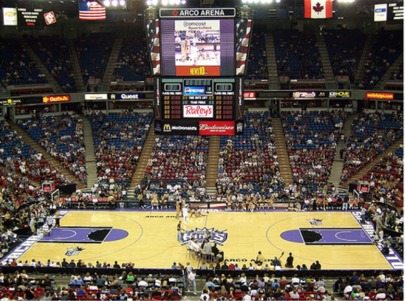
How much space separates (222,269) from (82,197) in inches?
668

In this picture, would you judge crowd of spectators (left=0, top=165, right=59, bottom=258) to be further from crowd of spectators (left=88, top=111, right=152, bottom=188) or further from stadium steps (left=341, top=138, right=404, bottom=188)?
stadium steps (left=341, top=138, right=404, bottom=188)

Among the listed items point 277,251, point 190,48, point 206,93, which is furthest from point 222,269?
point 190,48

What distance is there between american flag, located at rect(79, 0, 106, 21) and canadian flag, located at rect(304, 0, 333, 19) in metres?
14.5

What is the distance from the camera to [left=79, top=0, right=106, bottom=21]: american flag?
135 feet

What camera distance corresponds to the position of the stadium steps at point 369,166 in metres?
Result: 42.5

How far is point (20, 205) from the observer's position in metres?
38.1

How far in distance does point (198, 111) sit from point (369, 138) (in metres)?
22.0

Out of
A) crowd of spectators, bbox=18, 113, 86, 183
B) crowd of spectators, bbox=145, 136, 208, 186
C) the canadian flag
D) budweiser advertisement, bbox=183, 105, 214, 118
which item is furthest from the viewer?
crowd of spectators, bbox=18, 113, 86, 183

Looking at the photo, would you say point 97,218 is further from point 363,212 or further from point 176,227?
point 363,212

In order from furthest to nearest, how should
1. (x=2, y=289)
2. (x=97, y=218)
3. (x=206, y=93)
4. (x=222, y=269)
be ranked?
(x=97, y=218) → (x=206, y=93) → (x=222, y=269) → (x=2, y=289)

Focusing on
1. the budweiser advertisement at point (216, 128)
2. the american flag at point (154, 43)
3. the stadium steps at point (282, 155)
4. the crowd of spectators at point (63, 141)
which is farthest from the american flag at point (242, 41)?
the crowd of spectators at point (63, 141)

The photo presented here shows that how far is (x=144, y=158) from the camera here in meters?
46.1

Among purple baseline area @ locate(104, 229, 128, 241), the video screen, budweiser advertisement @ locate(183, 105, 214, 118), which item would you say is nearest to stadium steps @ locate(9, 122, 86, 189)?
purple baseline area @ locate(104, 229, 128, 241)

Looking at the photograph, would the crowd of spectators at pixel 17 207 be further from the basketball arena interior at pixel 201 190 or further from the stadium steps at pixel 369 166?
the stadium steps at pixel 369 166
